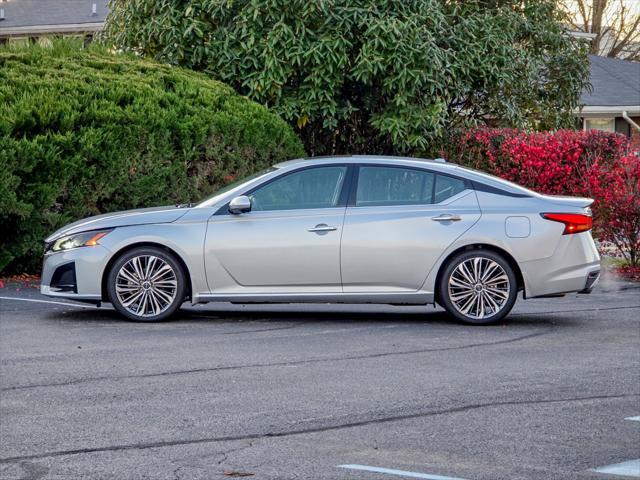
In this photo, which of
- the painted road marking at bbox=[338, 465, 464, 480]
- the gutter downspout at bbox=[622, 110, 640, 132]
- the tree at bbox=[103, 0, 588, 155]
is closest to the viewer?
the painted road marking at bbox=[338, 465, 464, 480]

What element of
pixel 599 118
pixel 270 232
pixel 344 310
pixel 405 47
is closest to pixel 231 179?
pixel 405 47

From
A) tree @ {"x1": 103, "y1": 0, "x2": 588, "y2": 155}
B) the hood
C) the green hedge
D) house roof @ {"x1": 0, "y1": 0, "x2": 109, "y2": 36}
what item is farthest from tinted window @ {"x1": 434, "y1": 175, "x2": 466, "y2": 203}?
house roof @ {"x1": 0, "y1": 0, "x2": 109, "y2": 36}

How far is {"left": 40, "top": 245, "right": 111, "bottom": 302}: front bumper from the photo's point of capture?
1208 centimetres

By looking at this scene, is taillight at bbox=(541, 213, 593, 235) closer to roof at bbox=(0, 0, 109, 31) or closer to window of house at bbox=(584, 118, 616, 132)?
window of house at bbox=(584, 118, 616, 132)

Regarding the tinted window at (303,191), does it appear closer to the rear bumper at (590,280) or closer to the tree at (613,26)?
the rear bumper at (590,280)

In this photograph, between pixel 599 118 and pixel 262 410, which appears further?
pixel 599 118

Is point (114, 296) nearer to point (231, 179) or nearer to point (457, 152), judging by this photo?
point (231, 179)

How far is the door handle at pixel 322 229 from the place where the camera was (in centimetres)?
1205

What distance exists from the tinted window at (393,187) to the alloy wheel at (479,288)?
79cm

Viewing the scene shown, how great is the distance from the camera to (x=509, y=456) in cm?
668

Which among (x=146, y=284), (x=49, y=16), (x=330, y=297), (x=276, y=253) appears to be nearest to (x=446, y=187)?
(x=330, y=297)

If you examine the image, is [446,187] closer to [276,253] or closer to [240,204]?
[276,253]

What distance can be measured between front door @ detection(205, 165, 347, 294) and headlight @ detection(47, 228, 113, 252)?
1.05m

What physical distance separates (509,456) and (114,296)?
620cm
